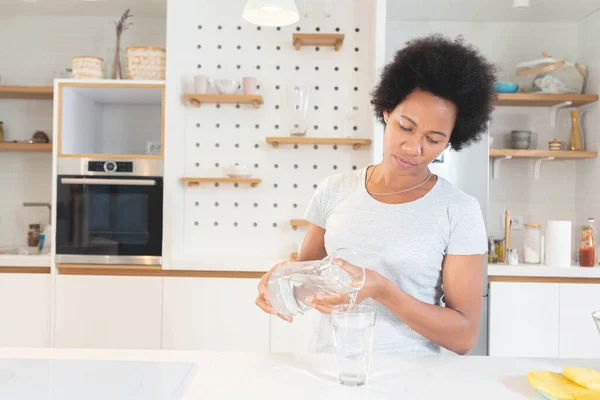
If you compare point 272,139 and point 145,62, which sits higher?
point 145,62

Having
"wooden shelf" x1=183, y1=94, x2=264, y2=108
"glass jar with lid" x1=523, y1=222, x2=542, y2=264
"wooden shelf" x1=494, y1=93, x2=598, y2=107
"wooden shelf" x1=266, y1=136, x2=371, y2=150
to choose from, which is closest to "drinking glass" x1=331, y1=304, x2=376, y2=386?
"wooden shelf" x1=266, y1=136, x2=371, y2=150

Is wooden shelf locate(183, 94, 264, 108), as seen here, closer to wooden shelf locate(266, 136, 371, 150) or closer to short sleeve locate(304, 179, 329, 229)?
wooden shelf locate(266, 136, 371, 150)

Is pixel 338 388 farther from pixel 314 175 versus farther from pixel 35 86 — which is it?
pixel 35 86

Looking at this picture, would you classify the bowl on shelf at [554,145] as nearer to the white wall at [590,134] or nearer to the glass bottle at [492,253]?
the white wall at [590,134]

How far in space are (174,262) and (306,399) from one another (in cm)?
212

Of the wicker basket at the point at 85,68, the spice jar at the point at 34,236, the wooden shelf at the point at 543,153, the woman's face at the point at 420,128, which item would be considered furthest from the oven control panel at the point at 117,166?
the wooden shelf at the point at 543,153

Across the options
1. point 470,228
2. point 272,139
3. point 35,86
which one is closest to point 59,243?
point 35,86

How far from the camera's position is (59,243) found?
3.01 meters

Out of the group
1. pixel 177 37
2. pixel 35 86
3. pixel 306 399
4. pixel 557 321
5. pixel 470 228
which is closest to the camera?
pixel 306 399

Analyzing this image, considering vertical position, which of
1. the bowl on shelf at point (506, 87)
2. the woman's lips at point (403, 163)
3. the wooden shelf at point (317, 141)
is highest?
the bowl on shelf at point (506, 87)

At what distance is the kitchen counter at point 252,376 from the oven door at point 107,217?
1758 millimetres

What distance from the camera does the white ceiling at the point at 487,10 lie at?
10.9ft

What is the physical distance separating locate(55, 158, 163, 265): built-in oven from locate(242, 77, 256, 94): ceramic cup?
64 centimetres

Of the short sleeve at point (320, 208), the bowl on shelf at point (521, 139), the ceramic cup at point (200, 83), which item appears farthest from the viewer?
the bowl on shelf at point (521, 139)
